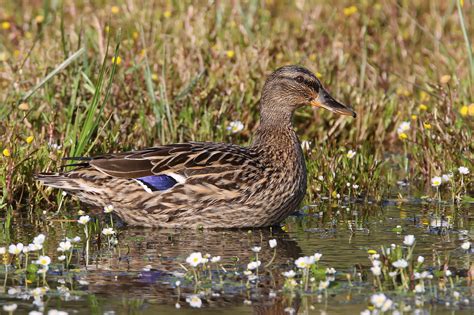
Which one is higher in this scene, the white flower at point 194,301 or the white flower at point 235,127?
the white flower at point 235,127

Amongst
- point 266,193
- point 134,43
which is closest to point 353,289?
point 266,193

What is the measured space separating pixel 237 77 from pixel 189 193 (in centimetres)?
263

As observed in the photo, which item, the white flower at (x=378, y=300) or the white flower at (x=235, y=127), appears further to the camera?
the white flower at (x=235, y=127)

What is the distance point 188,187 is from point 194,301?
2604 millimetres

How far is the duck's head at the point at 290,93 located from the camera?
9297mm

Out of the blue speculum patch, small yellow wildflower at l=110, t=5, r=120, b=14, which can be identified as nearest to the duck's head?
the blue speculum patch

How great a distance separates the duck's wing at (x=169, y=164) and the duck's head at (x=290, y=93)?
0.76 m

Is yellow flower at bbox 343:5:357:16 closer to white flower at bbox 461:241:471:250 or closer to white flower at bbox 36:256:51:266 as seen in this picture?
white flower at bbox 461:241:471:250

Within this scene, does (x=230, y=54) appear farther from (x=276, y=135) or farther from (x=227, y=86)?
(x=276, y=135)

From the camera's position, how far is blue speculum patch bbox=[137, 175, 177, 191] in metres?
8.59

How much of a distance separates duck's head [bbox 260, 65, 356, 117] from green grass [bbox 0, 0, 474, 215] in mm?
407

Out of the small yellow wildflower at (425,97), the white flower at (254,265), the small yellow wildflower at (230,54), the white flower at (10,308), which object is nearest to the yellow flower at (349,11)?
the small yellow wildflower at (425,97)

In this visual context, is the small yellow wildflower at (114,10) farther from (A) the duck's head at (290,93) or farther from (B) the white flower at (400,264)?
(B) the white flower at (400,264)

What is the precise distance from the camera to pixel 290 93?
30.6 feet
